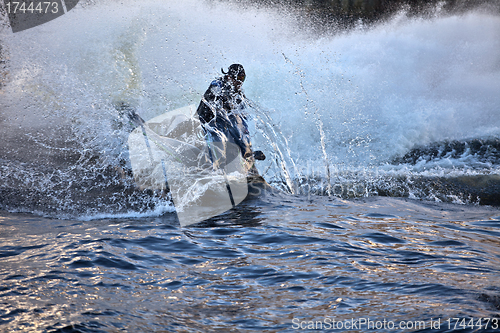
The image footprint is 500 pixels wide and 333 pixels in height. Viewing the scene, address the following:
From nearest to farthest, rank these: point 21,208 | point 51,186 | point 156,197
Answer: point 21,208 < point 156,197 < point 51,186

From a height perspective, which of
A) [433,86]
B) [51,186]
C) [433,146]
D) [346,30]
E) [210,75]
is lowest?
→ [433,146]

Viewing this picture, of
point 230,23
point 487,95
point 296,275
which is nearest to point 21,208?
point 296,275

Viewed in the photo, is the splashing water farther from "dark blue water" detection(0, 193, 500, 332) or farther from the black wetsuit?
"dark blue water" detection(0, 193, 500, 332)

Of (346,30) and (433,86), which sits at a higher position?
(346,30)

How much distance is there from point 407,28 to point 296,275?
11.3 metres

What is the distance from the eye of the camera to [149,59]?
1124cm

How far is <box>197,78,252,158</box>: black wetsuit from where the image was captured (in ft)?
18.6

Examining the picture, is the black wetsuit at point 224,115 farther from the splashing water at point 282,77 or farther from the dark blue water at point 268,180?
the splashing water at point 282,77

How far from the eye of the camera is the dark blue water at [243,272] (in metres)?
2.50

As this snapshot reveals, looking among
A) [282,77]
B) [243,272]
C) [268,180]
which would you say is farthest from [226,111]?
[282,77]

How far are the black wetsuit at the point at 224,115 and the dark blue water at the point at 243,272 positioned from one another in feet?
4.16

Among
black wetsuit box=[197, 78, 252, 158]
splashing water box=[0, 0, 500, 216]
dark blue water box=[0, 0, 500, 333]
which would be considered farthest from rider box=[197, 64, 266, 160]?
splashing water box=[0, 0, 500, 216]

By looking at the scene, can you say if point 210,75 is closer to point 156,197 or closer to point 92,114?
point 92,114

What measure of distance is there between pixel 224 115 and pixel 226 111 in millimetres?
61
